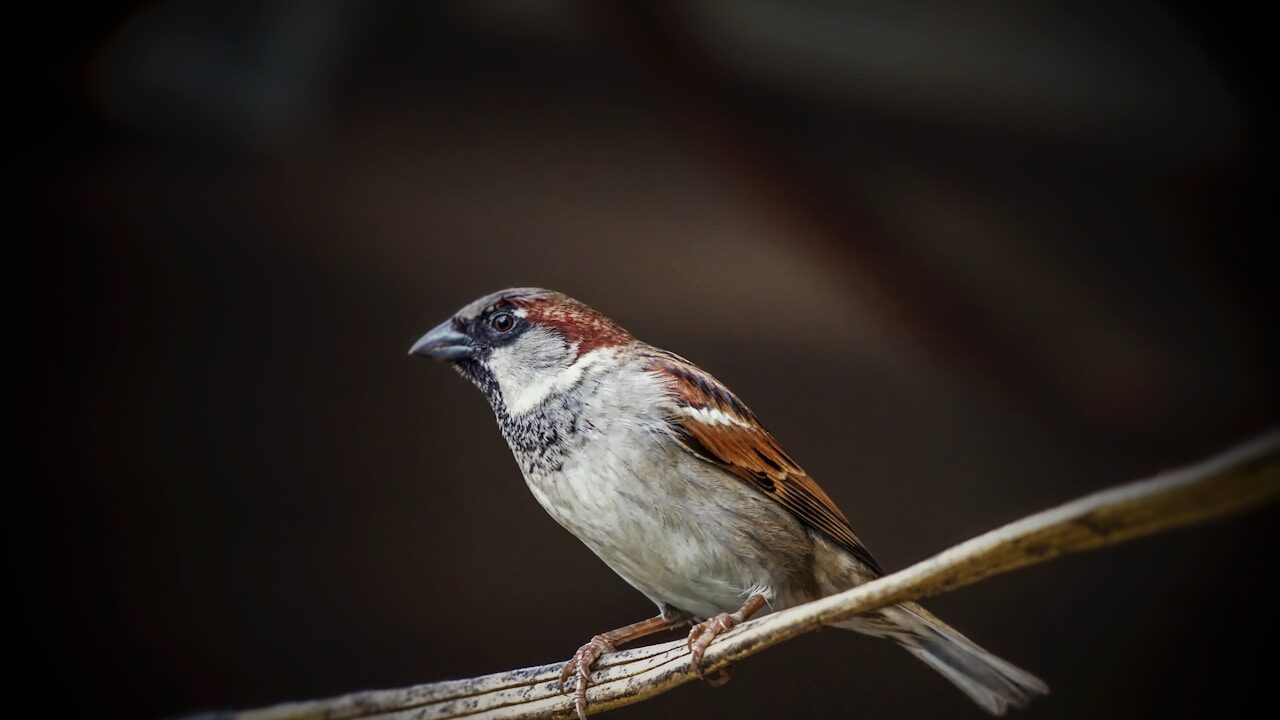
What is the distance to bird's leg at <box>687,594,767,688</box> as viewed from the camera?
149 cm

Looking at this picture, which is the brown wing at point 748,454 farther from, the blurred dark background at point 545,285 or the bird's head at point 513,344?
the bird's head at point 513,344

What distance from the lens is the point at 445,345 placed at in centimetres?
178

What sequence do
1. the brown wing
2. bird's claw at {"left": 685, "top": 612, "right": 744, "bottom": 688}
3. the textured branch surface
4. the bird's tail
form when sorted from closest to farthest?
the textured branch surface
bird's claw at {"left": 685, "top": 612, "right": 744, "bottom": 688}
the bird's tail
the brown wing

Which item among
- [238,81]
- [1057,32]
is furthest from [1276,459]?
[238,81]

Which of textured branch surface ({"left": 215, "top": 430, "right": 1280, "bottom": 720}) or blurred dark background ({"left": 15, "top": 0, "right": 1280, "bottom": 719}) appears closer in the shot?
textured branch surface ({"left": 215, "top": 430, "right": 1280, "bottom": 720})

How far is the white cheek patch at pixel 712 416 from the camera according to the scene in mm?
1719

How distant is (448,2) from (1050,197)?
1274mm

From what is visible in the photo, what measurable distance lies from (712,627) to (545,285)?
760 mm

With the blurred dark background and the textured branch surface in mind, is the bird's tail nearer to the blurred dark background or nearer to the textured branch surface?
the blurred dark background

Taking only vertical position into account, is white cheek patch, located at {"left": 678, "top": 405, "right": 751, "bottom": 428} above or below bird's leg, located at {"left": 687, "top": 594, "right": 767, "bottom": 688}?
above

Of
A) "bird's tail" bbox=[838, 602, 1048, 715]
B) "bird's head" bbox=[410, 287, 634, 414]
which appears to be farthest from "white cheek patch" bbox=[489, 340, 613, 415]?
"bird's tail" bbox=[838, 602, 1048, 715]

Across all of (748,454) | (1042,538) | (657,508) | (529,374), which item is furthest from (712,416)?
(1042,538)

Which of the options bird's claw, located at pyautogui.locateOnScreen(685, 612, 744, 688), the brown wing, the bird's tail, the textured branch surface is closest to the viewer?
the textured branch surface

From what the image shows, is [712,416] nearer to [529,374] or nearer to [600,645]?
[529,374]
